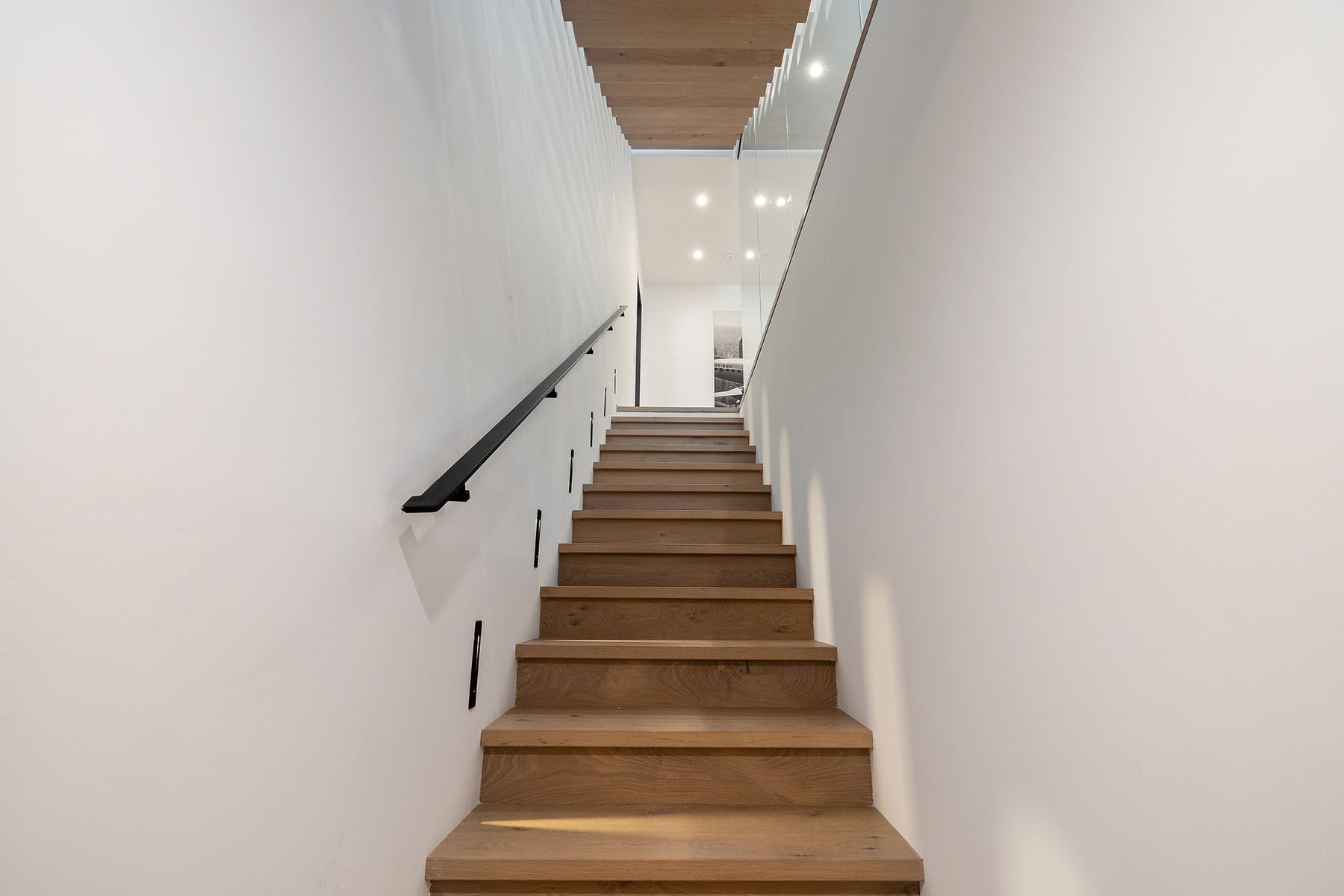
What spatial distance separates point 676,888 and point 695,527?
5.48ft

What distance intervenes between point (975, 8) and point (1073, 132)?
1.57ft

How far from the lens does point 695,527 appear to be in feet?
9.47

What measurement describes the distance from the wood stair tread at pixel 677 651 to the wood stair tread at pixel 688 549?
2.12ft

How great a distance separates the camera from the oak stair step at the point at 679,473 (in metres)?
3.48

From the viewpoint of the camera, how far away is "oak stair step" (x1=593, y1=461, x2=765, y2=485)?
3.48 metres

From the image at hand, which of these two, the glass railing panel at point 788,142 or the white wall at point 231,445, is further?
the glass railing panel at point 788,142

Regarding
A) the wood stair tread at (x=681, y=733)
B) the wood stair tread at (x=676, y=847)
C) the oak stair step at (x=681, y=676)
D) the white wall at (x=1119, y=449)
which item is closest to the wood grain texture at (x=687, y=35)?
the white wall at (x=1119, y=449)

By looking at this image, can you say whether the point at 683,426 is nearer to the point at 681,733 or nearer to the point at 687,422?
the point at 687,422

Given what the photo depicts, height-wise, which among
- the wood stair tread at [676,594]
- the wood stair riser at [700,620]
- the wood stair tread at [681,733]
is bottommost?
the wood stair tread at [681,733]

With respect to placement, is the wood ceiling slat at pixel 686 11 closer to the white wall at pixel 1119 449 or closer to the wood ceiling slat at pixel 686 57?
the wood ceiling slat at pixel 686 57

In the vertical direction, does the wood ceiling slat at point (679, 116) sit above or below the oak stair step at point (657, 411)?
above

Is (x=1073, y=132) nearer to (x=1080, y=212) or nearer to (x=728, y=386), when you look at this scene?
(x=1080, y=212)

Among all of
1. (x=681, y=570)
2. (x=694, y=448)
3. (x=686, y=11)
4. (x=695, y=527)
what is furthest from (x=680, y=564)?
Result: (x=686, y=11)

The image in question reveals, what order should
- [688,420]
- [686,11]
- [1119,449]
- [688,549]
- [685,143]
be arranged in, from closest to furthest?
[1119,449] → [688,549] → [686,11] → [688,420] → [685,143]
